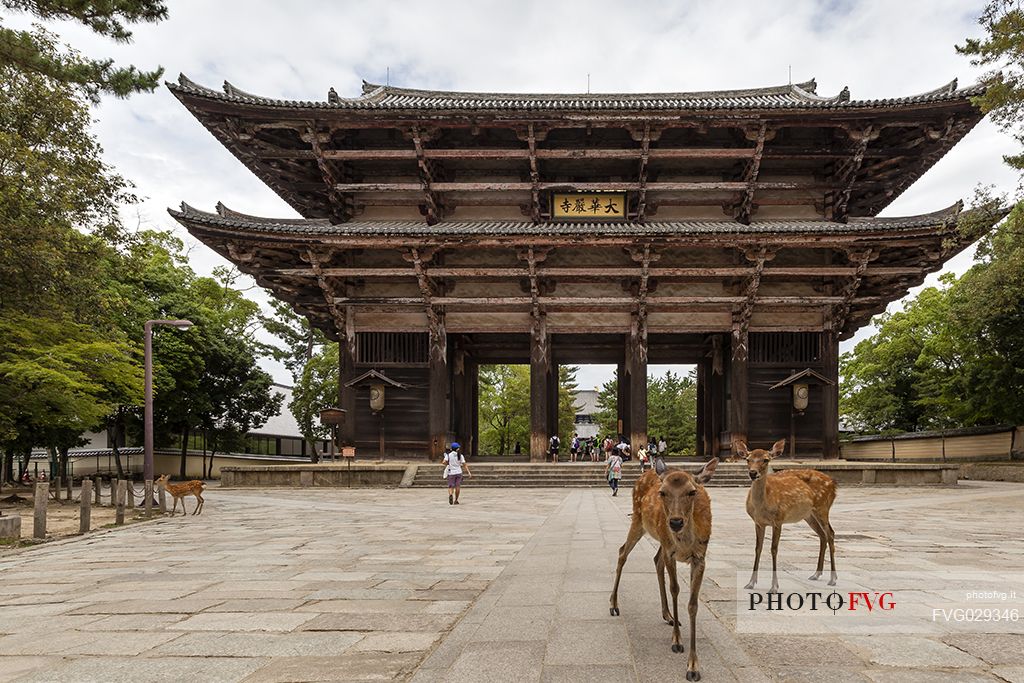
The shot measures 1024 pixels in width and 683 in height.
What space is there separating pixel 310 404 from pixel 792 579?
35.4m

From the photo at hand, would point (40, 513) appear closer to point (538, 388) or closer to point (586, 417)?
point (538, 388)

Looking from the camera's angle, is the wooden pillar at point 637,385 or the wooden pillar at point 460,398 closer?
the wooden pillar at point 637,385

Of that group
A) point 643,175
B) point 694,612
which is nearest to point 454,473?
point 643,175

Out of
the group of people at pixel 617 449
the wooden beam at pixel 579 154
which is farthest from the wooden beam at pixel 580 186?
the group of people at pixel 617 449

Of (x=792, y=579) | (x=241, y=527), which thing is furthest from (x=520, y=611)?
(x=241, y=527)

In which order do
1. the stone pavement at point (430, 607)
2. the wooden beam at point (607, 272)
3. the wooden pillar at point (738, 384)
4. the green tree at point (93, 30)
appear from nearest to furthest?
the stone pavement at point (430, 607), the green tree at point (93, 30), the wooden beam at point (607, 272), the wooden pillar at point (738, 384)

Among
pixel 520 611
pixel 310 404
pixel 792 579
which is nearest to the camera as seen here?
pixel 520 611

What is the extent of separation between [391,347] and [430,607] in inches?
694

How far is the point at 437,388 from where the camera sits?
71.8ft

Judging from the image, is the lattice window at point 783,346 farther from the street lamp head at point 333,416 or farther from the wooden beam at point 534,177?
the street lamp head at point 333,416

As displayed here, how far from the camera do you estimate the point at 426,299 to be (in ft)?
71.0

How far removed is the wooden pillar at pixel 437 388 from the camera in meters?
21.8

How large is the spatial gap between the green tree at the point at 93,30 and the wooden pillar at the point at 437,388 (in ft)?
42.0

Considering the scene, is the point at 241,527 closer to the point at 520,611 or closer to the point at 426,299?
the point at 520,611
